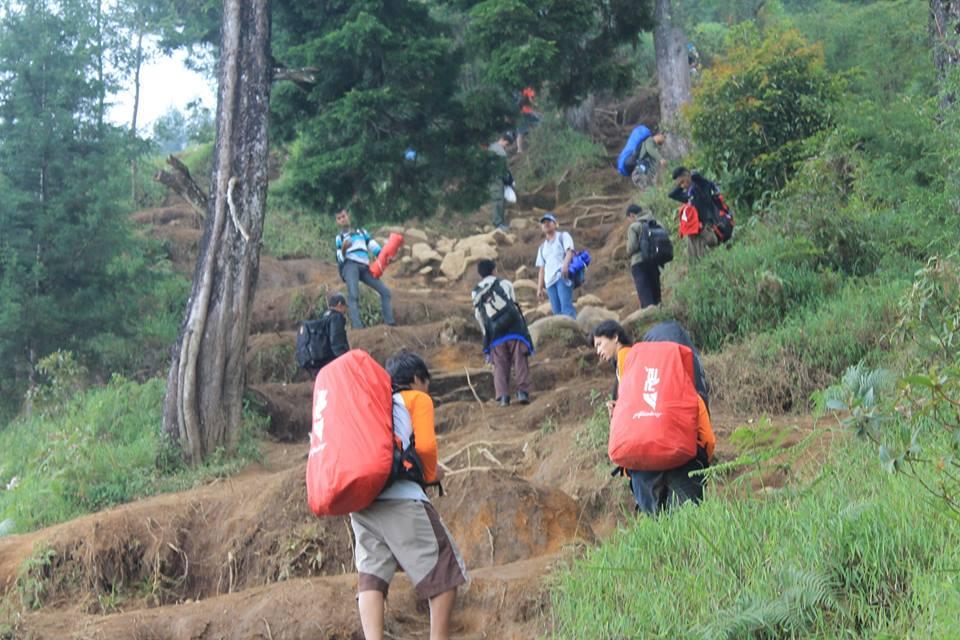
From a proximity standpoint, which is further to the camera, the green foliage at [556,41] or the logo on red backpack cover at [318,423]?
the green foliage at [556,41]

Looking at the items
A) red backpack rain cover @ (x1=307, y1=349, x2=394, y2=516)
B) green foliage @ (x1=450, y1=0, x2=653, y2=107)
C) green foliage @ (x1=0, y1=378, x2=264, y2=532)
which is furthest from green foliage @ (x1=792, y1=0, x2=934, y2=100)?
red backpack rain cover @ (x1=307, y1=349, x2=394, y2=516)

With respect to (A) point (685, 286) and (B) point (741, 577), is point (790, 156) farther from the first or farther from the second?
(B) point (741, 577)

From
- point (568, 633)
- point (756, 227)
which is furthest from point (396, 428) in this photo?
point (756, 227)

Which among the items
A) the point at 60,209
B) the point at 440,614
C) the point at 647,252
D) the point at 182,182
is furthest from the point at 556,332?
the point at 440,614

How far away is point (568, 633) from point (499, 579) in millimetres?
1104

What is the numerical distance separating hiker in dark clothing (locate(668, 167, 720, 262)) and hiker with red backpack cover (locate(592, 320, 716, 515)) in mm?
6485

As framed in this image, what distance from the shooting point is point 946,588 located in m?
4.40

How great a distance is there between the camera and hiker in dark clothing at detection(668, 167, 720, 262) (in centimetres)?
1316

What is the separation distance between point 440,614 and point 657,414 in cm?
164

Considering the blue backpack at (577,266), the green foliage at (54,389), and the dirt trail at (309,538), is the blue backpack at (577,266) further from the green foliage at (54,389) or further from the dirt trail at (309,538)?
the green foliage at (54,389)

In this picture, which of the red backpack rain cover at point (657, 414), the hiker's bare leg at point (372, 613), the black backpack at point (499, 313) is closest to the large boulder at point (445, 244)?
the black backpack at point (499, 313)

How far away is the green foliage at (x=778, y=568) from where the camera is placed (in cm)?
489

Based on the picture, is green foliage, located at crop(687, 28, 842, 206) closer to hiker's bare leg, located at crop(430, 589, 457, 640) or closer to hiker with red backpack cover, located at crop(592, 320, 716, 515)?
hiker with red backpack cover, located at crop(592, 320, 716, 515)

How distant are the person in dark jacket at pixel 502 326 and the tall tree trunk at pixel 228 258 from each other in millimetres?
2629
